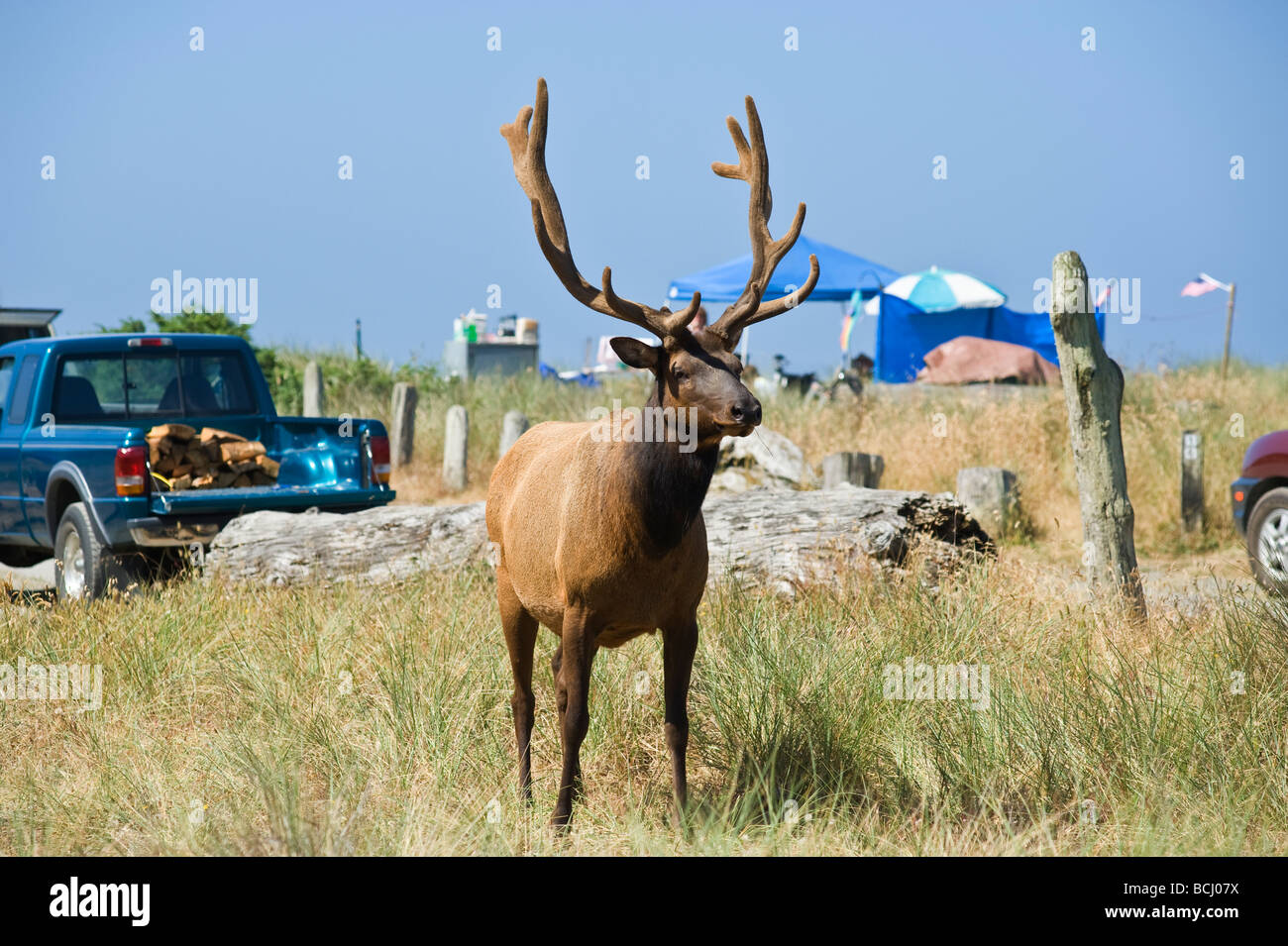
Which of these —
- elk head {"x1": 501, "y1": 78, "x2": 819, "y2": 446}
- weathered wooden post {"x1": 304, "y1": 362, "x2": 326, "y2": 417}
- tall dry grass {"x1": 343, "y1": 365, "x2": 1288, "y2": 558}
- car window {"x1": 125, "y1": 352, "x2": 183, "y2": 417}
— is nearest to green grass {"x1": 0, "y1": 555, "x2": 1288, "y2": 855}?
elk head {"x1": 501, "y1": 78, "x2": 819, "y2": 446}

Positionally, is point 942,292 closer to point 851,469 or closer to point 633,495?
point 851,469

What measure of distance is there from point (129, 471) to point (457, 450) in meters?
7.34

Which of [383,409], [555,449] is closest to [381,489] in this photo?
[555,449]

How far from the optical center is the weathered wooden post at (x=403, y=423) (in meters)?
16.0

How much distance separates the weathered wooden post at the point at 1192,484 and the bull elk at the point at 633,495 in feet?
25.4

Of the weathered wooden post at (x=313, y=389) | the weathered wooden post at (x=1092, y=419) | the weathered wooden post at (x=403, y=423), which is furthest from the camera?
the weathered wooden post at (x=313, y=389)

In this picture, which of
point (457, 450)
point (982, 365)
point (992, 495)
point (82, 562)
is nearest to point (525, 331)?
point (982, 365)

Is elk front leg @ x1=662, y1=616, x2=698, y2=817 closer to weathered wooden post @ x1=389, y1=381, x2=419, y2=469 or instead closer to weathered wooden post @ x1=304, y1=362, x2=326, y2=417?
weathered wooden post @ x1=389, y1=381, x2=419, y2=469

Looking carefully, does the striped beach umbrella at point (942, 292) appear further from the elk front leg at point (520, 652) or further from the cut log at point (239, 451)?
the elk front leg at point (520, 652)

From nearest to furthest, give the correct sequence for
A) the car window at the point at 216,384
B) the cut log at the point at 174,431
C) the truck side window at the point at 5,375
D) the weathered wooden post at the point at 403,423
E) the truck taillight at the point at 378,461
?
1. the cut log at the point at 174,431
2. the truck taillight at the point at 378,461
3. the car window at the point at 216,384
4. the truck side window at the point at 5,375
5. the weathered wooden post at the point at 403,423

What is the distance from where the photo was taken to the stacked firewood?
819 cm

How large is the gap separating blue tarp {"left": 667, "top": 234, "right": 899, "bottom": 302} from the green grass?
13260mm

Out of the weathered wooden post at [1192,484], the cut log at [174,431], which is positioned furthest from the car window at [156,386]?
the weathered wooden post at [1192,484]

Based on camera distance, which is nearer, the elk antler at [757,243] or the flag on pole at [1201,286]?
the elk antler at [757,243]
